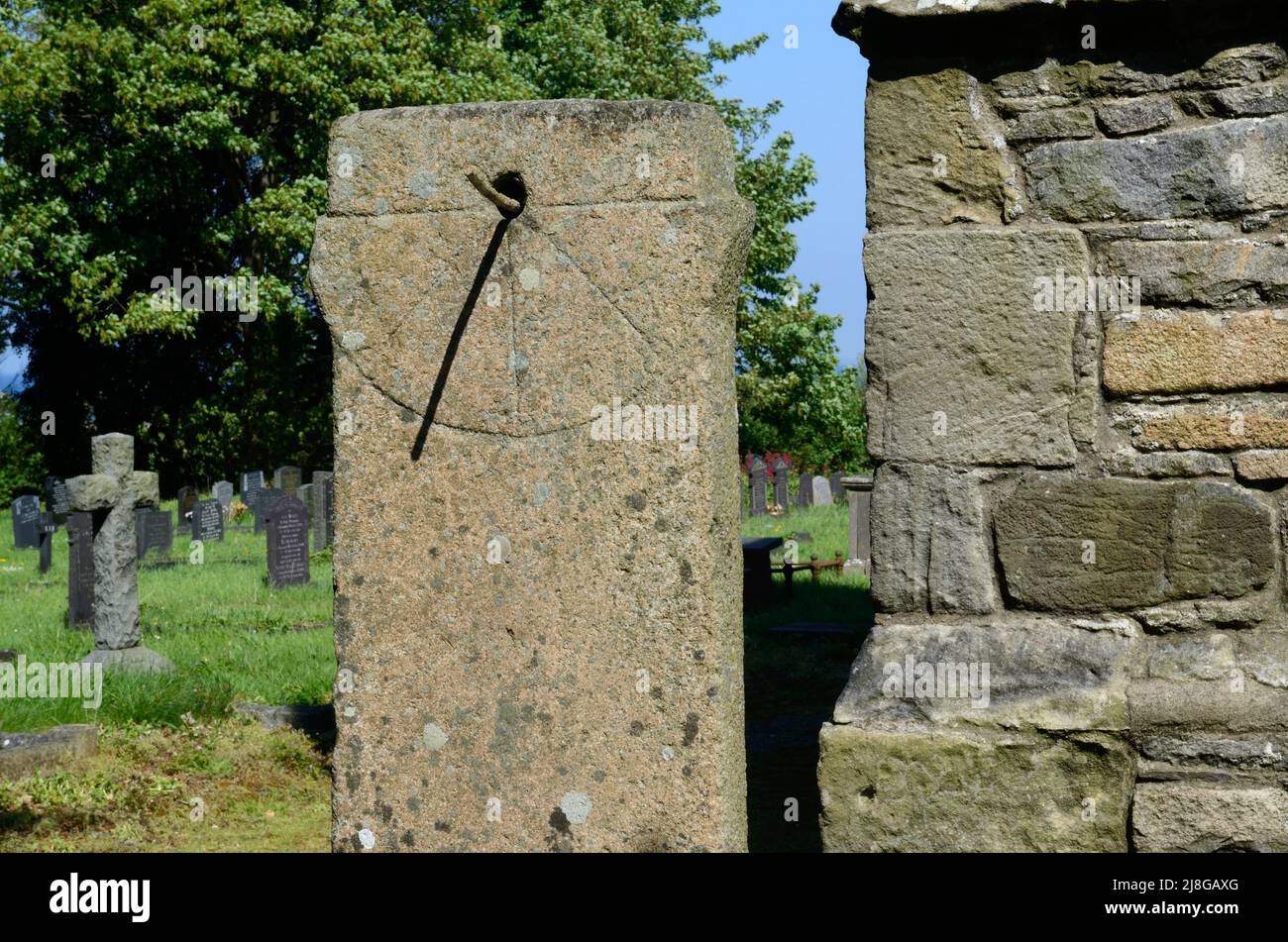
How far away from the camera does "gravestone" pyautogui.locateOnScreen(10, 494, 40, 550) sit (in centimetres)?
1755

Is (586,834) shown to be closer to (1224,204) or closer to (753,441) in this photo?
(1224,204)

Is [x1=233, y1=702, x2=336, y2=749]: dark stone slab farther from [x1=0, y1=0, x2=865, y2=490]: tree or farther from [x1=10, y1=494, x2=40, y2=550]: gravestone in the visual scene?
[x1=10, y1=494, x2=40, y2=550]: gravestone

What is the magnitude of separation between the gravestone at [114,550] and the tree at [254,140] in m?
8.98

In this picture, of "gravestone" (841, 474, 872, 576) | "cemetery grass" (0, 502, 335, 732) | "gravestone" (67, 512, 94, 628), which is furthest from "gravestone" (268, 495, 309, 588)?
"gravestone" (841, 474, 872, 576)

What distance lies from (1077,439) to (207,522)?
50.2 ft

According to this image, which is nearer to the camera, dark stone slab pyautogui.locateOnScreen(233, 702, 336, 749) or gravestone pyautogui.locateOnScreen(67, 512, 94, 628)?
dark stone slab pyautogui.locateOnScreen(233, 702, 336, 749)

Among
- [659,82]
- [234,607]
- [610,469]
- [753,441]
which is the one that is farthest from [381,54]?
[610,469]

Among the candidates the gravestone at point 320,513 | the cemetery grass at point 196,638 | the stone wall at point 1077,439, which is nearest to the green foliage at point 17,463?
the cemetery grass at point 196,638

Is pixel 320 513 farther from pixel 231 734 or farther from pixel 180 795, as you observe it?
pixel 180 795

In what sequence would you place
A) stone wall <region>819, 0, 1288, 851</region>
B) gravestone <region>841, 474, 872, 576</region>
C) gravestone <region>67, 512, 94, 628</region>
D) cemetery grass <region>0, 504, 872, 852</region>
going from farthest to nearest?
gravestone <region>841, 474, 872, 576</region> → gravestone <region>67, 512, 94, 628</region> → cemetery grass <region>0, 504, 872, 852</region> → stone wall <region>819, 0, 1288, 851</region>

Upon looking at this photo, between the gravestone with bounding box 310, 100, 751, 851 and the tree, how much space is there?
14.8 m

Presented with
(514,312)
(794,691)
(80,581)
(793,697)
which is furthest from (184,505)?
(514,312)

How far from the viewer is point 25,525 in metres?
17.6

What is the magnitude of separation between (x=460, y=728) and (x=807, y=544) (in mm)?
12084
